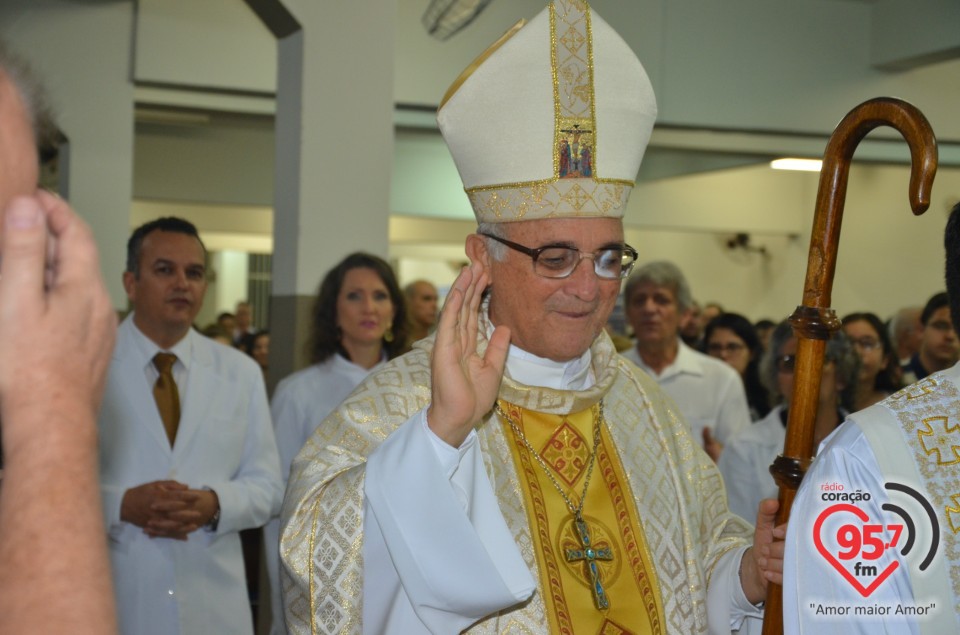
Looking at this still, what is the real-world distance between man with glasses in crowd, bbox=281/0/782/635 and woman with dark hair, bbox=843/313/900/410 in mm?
3429

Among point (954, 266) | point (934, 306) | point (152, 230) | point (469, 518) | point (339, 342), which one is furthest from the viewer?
point (934, 306)

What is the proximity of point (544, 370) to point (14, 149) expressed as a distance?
1.76 metres

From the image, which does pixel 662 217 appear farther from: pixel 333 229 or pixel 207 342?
pixel 207 342

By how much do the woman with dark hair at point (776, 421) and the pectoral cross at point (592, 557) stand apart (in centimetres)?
232

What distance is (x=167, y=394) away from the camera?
4.48 m

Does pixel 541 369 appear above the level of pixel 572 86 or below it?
below

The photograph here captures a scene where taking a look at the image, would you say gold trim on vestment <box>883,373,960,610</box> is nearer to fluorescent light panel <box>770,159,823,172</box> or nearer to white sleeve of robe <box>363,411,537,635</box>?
white sleeve of robe <box>363,411,537,635</box>

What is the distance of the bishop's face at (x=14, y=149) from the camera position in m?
1.25

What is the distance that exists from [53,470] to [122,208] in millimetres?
7674

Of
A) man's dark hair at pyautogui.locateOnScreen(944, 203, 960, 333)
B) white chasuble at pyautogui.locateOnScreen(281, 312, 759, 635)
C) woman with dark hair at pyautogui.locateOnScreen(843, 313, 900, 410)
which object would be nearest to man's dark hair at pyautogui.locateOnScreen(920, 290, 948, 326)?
woman with dark hair at pyautogui.locateOnScreen(843, 313, 900, 410)

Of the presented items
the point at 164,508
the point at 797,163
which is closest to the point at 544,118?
the point at 164,508

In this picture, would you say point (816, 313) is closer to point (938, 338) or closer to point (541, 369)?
point (541, 369)

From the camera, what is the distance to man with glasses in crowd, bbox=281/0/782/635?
7.49ft

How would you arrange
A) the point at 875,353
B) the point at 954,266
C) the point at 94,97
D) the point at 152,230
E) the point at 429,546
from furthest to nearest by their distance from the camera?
the point at 94,97 → the point at 875,353 → the point at 152,230 → the point at 429,546 → the point at 954,266
